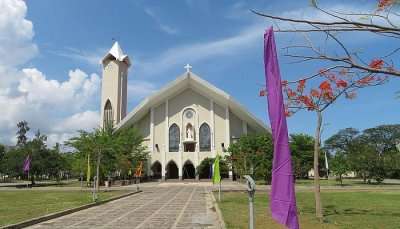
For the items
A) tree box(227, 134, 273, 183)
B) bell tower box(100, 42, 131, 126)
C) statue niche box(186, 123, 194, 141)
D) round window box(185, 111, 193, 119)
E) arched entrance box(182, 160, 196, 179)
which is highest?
bell tower box(100, 42, 131, 126)

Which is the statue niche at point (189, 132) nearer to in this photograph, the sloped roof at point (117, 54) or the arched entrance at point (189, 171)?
the arched entrance at point (189, 171)

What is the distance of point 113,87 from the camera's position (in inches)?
2016

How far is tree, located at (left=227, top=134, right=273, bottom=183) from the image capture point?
107ft

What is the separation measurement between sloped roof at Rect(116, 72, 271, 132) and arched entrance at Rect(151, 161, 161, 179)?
545cm

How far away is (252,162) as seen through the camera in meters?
32.8

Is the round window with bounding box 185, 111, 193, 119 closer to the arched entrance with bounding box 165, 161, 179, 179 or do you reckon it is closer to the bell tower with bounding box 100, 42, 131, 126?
the arched entrance with bounding box 165, 161, 179, 179

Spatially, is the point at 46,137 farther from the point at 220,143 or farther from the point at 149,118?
the point at 220,143

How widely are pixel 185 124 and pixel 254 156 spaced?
16390 mm

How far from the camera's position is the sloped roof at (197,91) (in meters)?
46.0

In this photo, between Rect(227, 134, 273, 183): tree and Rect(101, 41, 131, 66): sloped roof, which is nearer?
Answer: Rect(227, 134, 273, 183): tree

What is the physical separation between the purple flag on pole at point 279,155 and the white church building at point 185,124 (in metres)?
41.4

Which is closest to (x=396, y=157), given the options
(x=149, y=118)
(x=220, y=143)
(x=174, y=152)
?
(x=220, y=143)

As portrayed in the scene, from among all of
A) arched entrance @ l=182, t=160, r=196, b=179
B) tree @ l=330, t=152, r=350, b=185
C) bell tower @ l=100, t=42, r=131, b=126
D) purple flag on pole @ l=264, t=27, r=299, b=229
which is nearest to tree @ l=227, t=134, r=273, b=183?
tree @ l=330, t=152, r=350, b=185

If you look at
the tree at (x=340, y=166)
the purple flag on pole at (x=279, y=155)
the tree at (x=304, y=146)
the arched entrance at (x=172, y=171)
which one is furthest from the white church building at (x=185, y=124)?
the purple flag on pole at (x=279, y=155)
